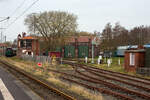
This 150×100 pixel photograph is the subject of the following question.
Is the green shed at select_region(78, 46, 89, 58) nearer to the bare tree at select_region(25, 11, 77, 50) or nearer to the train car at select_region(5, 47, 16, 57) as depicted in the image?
the bare tree at select_region(25, 11, 77, 50)

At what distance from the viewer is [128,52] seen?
914 inches

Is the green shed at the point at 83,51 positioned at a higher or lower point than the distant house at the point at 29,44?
lower

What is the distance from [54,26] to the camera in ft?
174

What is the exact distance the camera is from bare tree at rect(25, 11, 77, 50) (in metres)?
53.1

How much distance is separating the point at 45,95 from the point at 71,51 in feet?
173

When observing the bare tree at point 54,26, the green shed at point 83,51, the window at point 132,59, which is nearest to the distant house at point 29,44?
the bare tree at point 54,26

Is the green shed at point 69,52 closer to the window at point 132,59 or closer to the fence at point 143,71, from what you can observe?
the window at point 132,59

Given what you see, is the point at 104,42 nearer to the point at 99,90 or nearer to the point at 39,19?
the point at 39,19

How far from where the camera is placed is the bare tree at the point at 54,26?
53125 mm

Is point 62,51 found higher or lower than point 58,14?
lower

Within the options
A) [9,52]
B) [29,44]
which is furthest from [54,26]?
[9,52]

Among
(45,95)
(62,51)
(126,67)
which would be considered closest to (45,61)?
(126,67)

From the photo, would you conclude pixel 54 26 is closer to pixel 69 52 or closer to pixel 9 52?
pixel 69 52

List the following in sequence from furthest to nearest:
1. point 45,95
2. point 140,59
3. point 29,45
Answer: point 29,45
point 140,59
point 45,95
